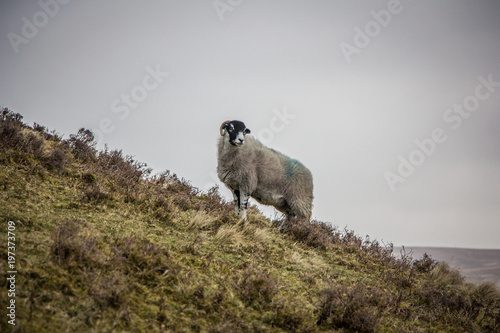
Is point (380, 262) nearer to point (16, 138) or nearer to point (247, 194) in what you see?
point (247, 194)

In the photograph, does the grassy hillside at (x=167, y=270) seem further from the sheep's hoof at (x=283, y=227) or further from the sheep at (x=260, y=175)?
the sheep at (x=260, y=175)

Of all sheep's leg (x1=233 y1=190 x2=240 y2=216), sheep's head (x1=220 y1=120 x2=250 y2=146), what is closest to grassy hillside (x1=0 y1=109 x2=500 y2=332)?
sheep's leg (x1=233 y1=190 x2=240 y2=216)

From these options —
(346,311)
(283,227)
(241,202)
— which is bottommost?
(346,311)

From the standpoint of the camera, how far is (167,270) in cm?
496

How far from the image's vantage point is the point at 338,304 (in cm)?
549

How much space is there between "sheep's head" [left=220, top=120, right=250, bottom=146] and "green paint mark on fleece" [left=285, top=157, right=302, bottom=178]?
7.94 feet

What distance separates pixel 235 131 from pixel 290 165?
3.02 meters

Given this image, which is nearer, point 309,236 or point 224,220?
point 224,220

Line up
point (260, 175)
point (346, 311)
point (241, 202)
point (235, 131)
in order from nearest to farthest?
point (346, 311)
point (241, 202)
point (235, 131)
point (260, 175)

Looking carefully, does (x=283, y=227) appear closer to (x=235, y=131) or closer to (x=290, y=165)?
(x=290, y=165)

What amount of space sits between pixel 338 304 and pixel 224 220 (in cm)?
459

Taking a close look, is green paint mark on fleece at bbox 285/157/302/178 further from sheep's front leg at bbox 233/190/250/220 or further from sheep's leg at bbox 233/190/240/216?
sheep's leg at bbox 233/190/240/216

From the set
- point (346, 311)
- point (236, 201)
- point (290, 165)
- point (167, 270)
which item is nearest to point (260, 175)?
point (236, 201)

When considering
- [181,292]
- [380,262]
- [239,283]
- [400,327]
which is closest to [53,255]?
[181,292]
